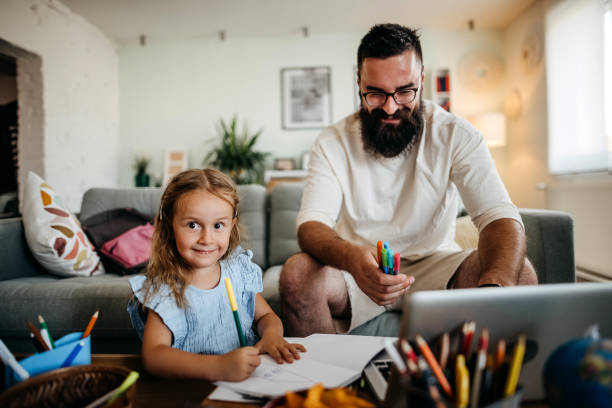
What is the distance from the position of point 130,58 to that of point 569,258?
5053mm

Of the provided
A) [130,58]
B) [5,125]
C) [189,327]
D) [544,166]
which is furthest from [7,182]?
[544,166]

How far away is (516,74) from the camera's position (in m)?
4.14

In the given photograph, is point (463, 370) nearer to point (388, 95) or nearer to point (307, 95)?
point (388, 95)

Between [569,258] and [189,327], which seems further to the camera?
[569,258]

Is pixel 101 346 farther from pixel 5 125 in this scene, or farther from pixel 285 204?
pixel 5 125

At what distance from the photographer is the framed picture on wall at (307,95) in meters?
4.57

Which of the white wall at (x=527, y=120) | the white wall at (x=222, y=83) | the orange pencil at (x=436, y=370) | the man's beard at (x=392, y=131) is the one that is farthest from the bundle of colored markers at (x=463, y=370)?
the white wall at (x=222, y=83)

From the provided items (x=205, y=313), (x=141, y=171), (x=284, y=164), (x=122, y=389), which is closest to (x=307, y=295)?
(x=205, y=313)

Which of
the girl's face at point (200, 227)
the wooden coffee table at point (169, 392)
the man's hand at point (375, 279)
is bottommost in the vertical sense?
the wooden coffee table at point (169, 392)

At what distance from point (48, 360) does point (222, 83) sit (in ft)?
14.7

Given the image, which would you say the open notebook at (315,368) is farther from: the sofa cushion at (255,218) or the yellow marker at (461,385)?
the sofa cushion at (255,218)

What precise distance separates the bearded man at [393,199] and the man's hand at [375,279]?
0.05m

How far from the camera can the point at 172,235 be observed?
0.97 metres

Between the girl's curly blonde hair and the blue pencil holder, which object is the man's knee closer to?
the girl's curly blonde hair
